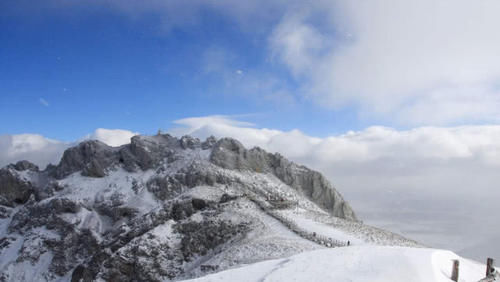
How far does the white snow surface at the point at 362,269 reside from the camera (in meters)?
15.1

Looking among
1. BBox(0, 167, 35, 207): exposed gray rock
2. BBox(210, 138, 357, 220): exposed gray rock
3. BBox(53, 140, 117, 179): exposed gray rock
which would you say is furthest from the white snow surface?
BBox(0, 167, 35, 207): exposed gray rock

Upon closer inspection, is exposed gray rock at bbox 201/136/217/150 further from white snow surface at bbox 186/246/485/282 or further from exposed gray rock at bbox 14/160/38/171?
white snow surface at bbox 186/246/485/282

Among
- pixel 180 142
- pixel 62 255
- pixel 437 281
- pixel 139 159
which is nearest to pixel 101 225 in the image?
pixel 62 255

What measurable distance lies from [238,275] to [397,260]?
7.01 metres

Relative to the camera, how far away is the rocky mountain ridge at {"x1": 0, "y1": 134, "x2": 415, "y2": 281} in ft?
136

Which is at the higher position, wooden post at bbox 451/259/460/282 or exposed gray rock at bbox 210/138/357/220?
exposed gray rock at bbox 210/138/357/220

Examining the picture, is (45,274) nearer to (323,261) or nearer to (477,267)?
(323,261)

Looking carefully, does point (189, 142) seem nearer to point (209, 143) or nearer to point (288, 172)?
point (209, 143)

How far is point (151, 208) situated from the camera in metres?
A: 68.9

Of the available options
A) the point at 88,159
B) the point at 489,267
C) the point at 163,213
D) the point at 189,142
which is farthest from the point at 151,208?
the point at 489,267

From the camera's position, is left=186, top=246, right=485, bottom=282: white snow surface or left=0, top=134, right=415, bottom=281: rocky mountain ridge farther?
left=0, top=134, right=415, bottom=281: rocky mountain ridge

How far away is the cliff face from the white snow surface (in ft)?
46.1

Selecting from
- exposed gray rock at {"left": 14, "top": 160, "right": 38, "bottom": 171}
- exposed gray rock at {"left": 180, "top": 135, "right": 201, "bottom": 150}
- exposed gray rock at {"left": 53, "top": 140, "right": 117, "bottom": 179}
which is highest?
exposed gray rock at {"left": 180, "top": 135, "right": 201, "bottom": 150}

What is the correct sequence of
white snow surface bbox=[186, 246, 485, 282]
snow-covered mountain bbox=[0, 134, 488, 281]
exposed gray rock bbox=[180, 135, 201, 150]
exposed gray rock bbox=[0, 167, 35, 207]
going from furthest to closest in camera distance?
exposed gray rock bbox=[0, 167, 35, 207] → exposed gray rock bbox=[180, 135, 201, 150] → snow-covered mountain bbox=[0, 134, 488, 281] → white snow surface bbox=[186, 246, 485, 282]
